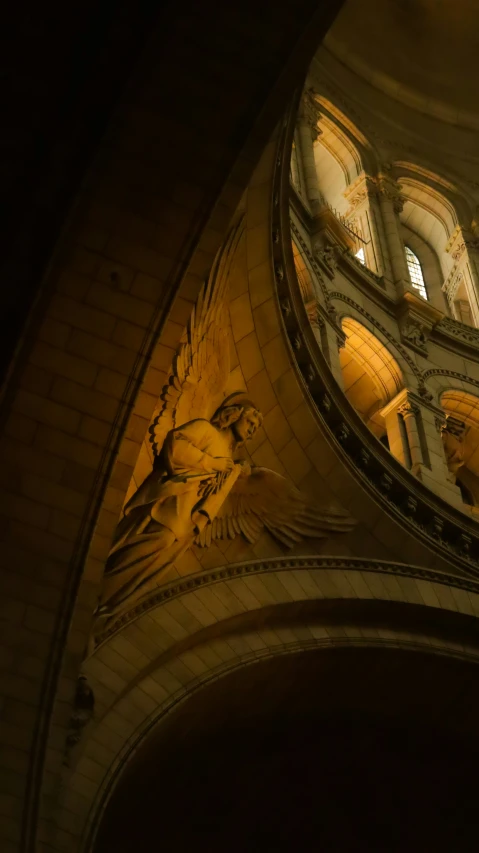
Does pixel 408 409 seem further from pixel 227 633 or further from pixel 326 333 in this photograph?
pixel 227 633

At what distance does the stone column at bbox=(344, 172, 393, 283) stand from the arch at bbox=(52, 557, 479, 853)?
8763 millimetres

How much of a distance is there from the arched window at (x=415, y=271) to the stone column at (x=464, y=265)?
0.49 m

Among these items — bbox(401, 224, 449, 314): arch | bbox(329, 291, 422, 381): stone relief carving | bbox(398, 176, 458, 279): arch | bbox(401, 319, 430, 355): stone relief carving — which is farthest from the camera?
bbox(398, 176, 458, 279): arch

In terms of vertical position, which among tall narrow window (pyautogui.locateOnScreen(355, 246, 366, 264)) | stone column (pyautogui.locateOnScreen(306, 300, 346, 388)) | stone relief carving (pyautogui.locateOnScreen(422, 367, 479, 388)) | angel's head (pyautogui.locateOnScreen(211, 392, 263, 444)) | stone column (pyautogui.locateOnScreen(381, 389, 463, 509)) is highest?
tall narrow window (pyautogui.locateOnScreen(355, 246, 366, 264))

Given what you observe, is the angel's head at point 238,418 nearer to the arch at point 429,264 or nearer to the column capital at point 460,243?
the arch at point 429,264

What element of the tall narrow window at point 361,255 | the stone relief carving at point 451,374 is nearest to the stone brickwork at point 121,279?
the stone relief carving at point 451,374

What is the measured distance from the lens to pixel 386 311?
18219 mm

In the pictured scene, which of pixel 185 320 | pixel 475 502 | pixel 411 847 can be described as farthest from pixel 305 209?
pixel 411 847

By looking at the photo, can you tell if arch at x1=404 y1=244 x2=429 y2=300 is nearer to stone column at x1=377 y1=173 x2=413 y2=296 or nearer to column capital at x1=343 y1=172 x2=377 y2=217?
stone column at x1=377 y1=173 x2=413 y2=296

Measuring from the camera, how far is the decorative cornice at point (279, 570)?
9375 millimetres

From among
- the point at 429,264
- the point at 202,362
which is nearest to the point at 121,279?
the point at 202,362

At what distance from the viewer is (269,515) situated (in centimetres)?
1123

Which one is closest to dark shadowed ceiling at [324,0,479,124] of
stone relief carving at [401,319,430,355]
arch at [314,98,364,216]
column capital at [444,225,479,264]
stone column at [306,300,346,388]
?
arch at [314,98,364,216]

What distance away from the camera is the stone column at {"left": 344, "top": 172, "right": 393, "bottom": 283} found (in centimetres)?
1991
